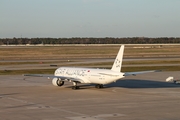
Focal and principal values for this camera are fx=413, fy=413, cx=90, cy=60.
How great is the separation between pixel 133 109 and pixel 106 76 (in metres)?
12.8

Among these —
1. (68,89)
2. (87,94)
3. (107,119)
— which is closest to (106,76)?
(87,94)

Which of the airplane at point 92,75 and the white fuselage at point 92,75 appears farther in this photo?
the white fuselage at point 92,75

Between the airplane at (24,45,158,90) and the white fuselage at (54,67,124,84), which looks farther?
the white fuselage at (54,67,124,84)

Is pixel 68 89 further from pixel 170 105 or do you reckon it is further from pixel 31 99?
pixel 170 105

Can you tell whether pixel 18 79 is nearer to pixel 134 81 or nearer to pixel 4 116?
pixel 134 81

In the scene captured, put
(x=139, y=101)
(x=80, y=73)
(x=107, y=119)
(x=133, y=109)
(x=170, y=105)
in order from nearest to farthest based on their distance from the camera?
(x=107, y=119), (x=133, y=109), (x=170, y=105), (x=139, y=101), (x=80, y=73)

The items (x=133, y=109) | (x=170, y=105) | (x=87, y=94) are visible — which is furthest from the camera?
(x=87, y=94)

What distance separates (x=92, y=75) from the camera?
168 feet

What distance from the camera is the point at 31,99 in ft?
143

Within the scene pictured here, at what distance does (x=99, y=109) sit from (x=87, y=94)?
11221 mm

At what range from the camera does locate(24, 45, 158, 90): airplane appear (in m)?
48.1

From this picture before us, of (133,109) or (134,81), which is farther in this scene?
(134,81)

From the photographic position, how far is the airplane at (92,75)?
48125 millimetres

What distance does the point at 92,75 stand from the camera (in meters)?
51.3
